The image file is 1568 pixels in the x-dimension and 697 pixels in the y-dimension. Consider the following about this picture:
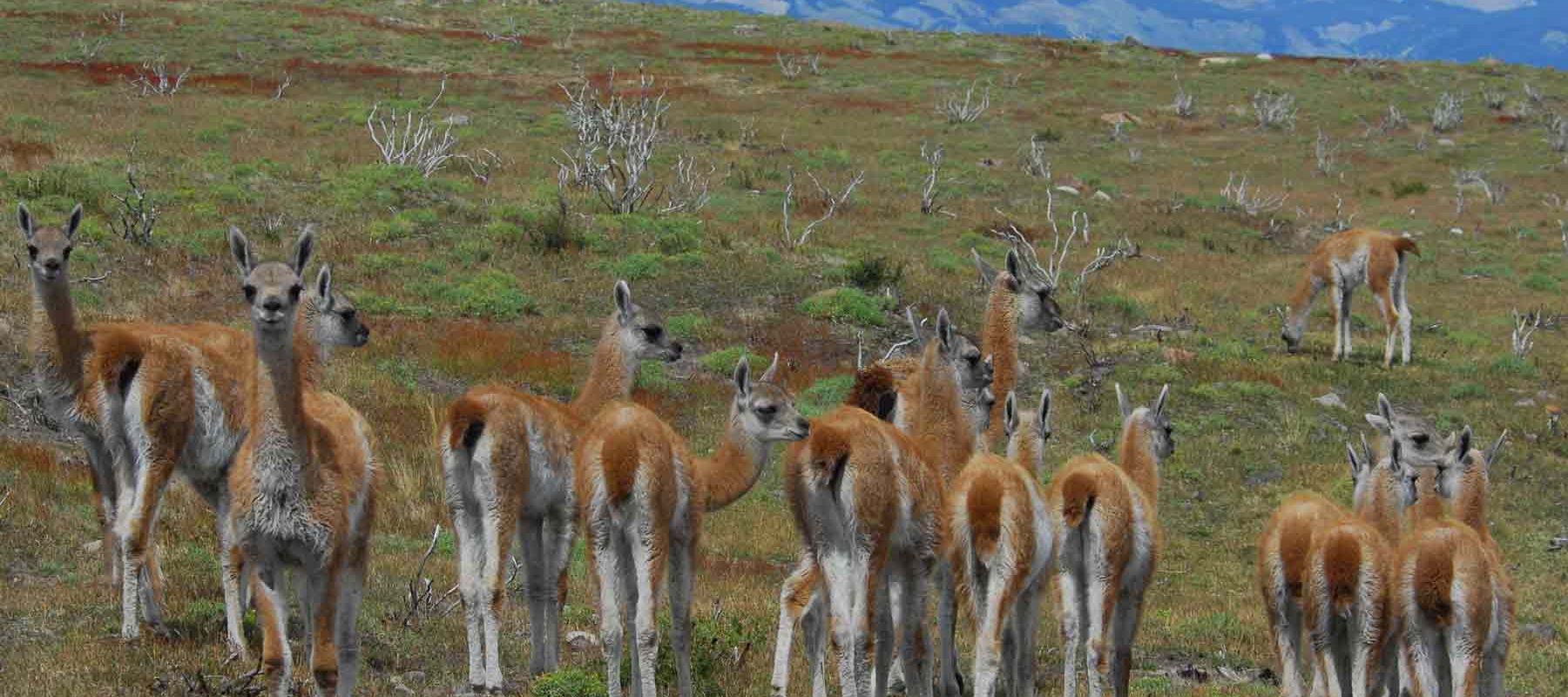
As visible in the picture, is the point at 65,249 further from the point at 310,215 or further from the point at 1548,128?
the point at 1548,128

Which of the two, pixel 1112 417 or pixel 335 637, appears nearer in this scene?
pixel 335 637

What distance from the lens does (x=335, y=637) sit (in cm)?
714

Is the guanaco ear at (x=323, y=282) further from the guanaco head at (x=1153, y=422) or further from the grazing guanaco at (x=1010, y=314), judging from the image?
the guanaco head at (x=1153, y=422)

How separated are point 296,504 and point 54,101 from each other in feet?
111

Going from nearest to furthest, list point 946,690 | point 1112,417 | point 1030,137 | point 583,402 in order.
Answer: point 946,690, point 583,402, point 1112,417, point 1030,137

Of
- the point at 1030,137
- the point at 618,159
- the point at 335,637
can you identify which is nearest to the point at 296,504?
the point at 335,637

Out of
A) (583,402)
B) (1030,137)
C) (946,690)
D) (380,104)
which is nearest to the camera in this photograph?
(946,690)

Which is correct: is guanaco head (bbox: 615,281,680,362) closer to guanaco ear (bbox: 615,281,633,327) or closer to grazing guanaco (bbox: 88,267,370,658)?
guanaco ear (bbox: 615,281,633,327)

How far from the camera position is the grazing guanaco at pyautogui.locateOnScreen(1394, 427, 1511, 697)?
8188 mm

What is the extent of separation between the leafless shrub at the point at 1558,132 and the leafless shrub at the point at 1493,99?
311cm

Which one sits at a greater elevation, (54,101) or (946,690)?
(54,101)

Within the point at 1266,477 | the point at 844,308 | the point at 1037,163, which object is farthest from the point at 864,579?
the point at 1037,163

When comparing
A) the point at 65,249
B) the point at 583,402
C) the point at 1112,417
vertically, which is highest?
the point at 65,249

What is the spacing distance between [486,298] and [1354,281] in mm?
13707
